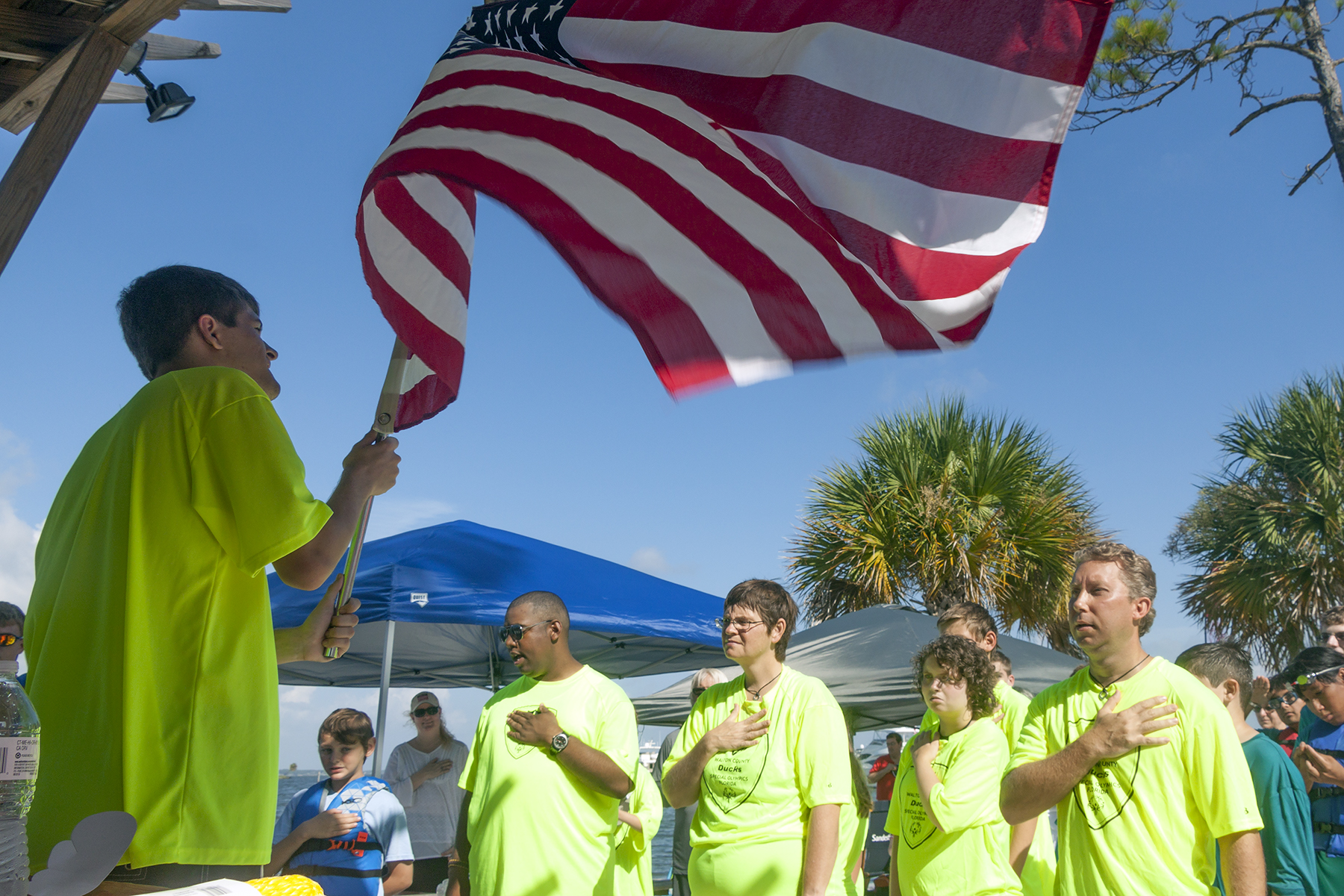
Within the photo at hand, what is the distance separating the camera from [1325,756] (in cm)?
426

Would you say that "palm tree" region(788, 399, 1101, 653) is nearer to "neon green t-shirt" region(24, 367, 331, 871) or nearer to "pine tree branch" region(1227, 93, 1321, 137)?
"pine tree branch" region(1227, 93, 1321, 137)

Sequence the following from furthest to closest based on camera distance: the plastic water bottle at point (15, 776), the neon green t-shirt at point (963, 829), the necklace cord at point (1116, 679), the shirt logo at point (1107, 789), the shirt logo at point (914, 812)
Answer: the shirt logo at point (914, 812) → the neon green t-shirt at point (963, 829) → the necklace cord at point (1116, 679) → the shirt logo at point (1107, 789) → the plastic water bottle at point (15, 776)

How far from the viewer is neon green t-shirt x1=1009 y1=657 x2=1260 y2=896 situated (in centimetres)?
270

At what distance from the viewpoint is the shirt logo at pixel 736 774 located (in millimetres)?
3678

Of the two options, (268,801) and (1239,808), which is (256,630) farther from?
(1239,808)

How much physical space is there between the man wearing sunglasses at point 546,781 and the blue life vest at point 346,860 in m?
0.76

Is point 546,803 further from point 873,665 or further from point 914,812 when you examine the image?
point 873,665

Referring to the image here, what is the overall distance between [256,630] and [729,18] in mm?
1738

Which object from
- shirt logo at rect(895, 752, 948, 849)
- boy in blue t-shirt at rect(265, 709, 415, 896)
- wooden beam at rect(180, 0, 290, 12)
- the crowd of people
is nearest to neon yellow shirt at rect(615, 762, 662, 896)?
the crowd of people

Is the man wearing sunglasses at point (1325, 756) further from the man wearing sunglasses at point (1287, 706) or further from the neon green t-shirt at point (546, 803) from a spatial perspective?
the neon green t-shirt at point (546, 803)

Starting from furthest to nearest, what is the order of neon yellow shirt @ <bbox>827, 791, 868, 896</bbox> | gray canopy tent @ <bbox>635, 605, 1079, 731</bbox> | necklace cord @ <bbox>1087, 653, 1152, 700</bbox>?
1. gray canopy tent @ <bbox>635, 605, 1079, 731</bbox>
2. neon yellow shirt @ <bbox>827, 791, 868, 896</bbox>
3. necklace cord @ <bbox>1087, 653, 1152, 700</bbox>

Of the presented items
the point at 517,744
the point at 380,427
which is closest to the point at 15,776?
the point at 380,427

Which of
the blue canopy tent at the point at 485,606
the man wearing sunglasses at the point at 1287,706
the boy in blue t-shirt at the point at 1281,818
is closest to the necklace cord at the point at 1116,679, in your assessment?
the boy in blue t-shirt at the point at 1281,818

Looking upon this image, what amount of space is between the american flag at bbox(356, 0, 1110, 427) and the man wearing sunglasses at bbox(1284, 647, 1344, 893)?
3.19 m
